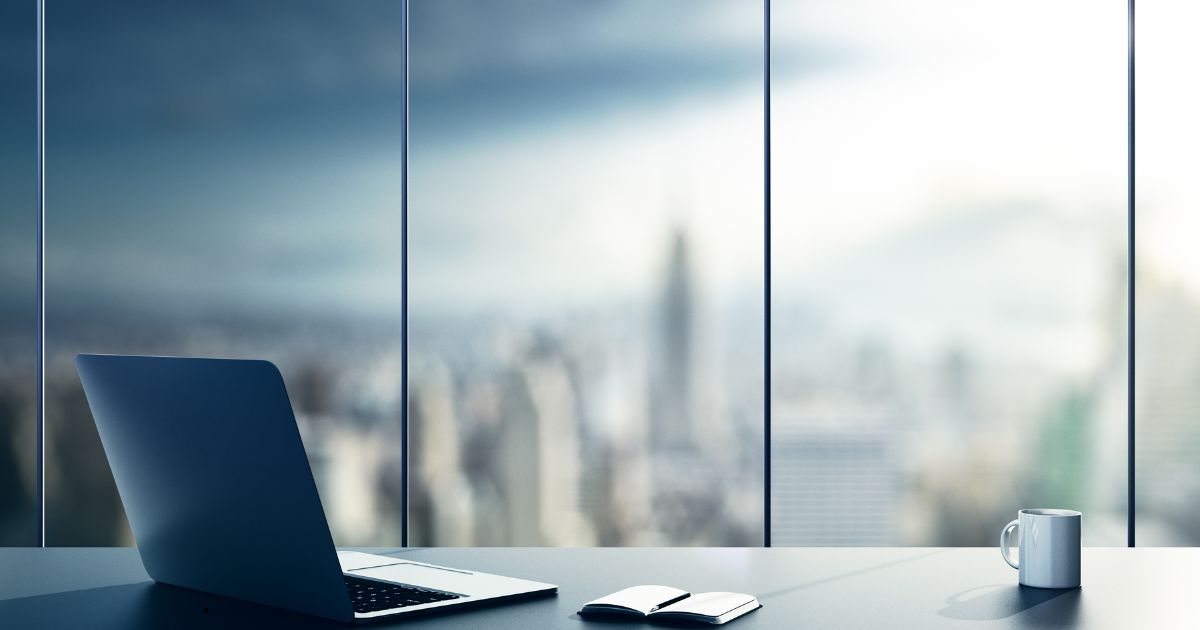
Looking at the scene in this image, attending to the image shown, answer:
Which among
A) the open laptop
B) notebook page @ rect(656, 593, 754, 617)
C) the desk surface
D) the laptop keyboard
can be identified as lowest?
the desk surface

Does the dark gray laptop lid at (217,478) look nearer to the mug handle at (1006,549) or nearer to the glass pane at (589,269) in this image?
the mug handle at (1006,549)

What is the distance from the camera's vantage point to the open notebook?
0.94 m

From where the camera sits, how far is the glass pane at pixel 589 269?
2.79m

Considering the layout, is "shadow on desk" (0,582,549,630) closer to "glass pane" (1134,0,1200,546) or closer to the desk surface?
the desk surface

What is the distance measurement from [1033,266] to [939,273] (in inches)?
11.6

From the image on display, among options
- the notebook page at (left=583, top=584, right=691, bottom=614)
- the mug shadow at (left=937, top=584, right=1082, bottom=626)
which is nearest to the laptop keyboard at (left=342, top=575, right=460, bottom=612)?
the notebook page at (left=583, top=584, right=691, bottom=614)

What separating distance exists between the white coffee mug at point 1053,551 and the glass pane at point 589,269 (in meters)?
1.66

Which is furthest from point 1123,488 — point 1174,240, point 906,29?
point 906,29

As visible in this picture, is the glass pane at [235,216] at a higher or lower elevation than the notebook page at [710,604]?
higher

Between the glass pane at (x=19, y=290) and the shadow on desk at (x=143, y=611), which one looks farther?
the glass pane at (x=19, y=290)

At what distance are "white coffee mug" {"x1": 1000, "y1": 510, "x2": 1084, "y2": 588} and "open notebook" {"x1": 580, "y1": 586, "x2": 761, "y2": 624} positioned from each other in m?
0.36

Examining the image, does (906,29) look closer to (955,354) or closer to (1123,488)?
(955,354)

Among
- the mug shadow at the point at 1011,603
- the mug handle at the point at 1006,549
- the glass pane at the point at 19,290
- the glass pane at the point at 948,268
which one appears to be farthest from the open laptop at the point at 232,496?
the glass pane at the point at 19,290

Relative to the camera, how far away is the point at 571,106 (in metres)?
2.83
